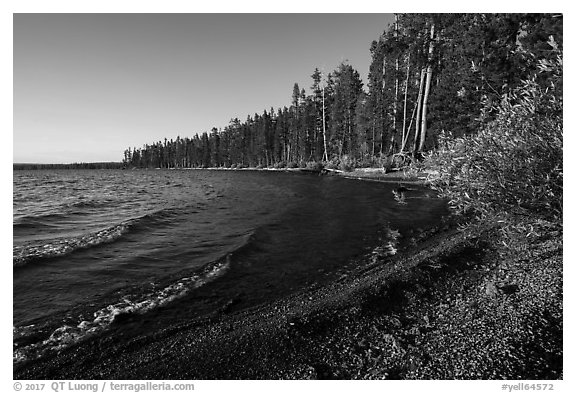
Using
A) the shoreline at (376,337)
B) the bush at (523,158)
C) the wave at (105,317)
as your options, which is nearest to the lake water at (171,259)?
the wave at (105,317)

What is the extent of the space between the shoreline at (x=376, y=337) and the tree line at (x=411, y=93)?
3.43 m

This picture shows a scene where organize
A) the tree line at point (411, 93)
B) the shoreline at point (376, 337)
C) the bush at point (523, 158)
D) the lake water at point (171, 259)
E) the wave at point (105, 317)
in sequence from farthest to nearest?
the tree line at point (411, 93)
the lake water at point (171, 259)
the wave at point (105, 317)
the bush at point (523, 158)
the shoreline at point (376, 337)

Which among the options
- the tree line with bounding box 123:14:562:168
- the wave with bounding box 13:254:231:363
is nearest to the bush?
the tree line with bounding box 123:14:562:168

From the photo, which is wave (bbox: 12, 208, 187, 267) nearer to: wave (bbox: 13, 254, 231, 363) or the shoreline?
wave (bbox: 13, 254, 231, 363)

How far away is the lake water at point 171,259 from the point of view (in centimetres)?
570

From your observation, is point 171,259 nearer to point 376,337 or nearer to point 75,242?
point 75,242

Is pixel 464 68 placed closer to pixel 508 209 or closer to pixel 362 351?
pixel 508 209

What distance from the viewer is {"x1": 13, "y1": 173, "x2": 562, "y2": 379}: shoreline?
3.60m

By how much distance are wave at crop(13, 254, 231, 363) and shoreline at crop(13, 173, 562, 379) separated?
313mm

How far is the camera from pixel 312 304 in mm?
5398

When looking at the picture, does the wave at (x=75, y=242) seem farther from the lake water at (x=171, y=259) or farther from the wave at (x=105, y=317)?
the wave at (x=105, y=317)

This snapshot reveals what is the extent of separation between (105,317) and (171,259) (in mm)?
3166

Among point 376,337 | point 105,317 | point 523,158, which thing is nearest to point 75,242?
point 105,317
